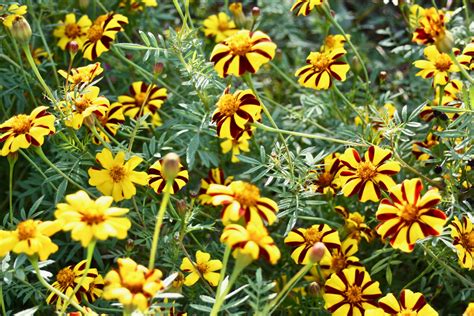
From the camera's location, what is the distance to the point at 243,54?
1.41 m

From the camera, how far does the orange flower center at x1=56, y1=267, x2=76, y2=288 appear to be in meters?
1.48

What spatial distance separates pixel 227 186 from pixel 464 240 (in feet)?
1.72

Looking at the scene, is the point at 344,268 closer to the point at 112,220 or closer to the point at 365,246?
the point at 365,246

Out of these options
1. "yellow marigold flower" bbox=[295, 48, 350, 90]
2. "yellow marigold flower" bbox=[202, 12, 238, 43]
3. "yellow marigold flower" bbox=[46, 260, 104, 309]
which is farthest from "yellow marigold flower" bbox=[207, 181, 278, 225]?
"yellow marigold flower" bbox=[202, 12, 238, 43]

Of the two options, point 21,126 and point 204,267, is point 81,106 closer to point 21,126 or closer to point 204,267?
point 21,126

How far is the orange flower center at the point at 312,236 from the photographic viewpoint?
1.56 meters

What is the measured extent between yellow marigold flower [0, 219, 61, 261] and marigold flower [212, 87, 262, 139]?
408 mm

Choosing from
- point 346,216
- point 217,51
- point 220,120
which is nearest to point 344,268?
point 346,216

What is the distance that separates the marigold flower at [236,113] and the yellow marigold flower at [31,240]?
0.41 meters

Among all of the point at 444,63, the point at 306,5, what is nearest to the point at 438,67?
the point at 444,63

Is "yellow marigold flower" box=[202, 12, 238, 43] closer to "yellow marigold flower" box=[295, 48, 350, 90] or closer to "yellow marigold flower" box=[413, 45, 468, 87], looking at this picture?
"yellow marigold flower" box=[295, 48, 350, 90]

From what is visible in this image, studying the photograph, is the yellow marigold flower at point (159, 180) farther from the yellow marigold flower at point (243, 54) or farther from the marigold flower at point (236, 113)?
the yellow marigold flower at point (243, 54)

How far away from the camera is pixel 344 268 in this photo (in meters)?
1.67

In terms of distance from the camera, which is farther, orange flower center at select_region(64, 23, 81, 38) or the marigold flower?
orange flower center at select_region(64, 23, 81, 38)
